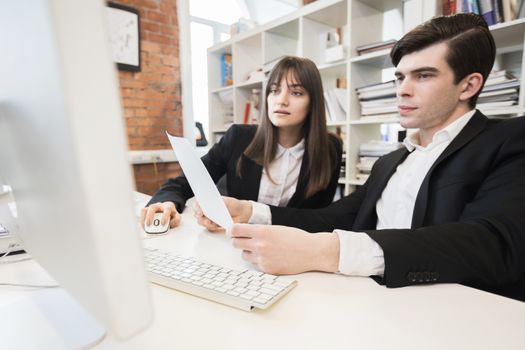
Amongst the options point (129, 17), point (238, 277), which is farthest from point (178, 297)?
point (129, 17)

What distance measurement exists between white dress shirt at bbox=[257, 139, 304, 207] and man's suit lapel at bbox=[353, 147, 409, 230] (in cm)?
48

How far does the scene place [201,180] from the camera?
2.25 ft

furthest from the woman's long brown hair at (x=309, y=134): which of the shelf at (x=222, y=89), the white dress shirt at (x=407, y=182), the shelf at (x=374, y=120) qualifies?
the shelf at (x=222, y=89)

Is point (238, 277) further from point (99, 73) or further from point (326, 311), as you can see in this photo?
point (99, 73)

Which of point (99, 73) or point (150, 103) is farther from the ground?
point (150, 103)

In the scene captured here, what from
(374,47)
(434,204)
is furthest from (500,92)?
(434,204)

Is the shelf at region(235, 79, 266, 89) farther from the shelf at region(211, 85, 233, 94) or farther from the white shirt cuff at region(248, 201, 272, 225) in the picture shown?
the white shirt cuff at region(248, 201, 272, 225)

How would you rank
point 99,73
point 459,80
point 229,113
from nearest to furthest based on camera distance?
point 99,73
point 459,80
point 229,113

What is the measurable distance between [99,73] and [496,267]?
738 millimetres

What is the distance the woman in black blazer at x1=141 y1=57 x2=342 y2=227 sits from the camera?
1.52 meters

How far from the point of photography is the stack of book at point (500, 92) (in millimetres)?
1538

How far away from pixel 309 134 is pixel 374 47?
0.85 metres

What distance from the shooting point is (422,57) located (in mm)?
1018

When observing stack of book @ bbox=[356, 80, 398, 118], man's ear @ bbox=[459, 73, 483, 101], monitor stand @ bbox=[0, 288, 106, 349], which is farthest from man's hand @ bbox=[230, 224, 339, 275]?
stack of book @ bbox=[356, 80, 398, 118]
